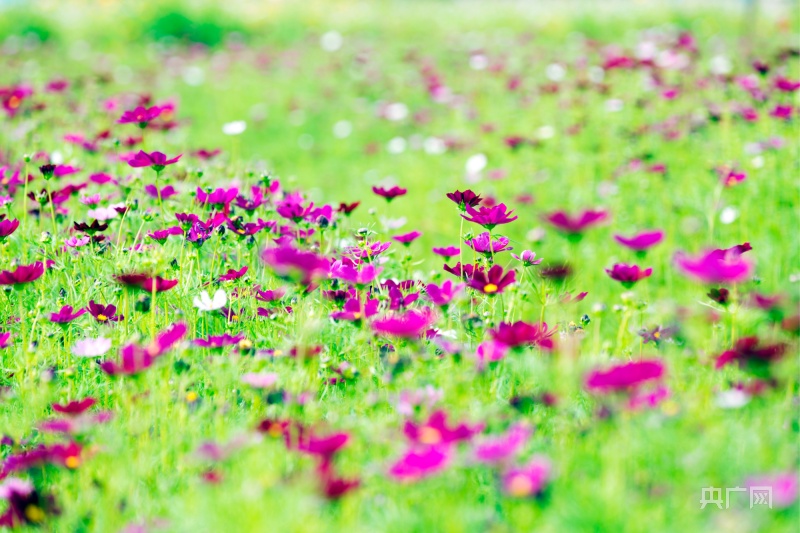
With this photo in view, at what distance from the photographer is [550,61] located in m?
6.90

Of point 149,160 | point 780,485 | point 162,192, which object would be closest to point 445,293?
point 780,485

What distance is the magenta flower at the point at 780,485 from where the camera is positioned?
102cm

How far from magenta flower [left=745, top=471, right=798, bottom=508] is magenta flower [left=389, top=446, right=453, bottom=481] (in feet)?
1.41

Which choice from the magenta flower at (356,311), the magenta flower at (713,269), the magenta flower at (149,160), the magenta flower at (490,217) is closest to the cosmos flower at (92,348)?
the magenta flower at (356,311)

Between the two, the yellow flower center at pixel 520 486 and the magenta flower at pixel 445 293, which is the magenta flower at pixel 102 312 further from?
the yellow flower center at pixel 520 486

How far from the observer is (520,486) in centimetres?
104

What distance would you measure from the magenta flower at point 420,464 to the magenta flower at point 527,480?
9cm

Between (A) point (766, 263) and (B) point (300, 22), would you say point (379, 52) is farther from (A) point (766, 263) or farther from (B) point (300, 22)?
(A) point (766, 263)

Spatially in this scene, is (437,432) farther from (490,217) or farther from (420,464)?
(490,217)

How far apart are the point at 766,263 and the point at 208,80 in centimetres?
590

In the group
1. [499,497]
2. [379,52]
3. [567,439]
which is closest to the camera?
[499,497]

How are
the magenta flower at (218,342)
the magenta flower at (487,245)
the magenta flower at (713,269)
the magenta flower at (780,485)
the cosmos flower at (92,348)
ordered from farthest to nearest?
the magenta flower at (487,245)
the magenta flower at (218,342)
the cosmos flower at (92,348)
the magenta flower at (713,269)
the magenta flower at (780,485)

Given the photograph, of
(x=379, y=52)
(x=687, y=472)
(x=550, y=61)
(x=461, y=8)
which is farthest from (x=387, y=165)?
(x=461, y=8)

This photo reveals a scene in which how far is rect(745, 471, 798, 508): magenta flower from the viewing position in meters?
1.02
